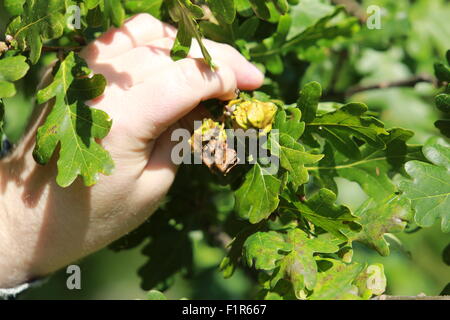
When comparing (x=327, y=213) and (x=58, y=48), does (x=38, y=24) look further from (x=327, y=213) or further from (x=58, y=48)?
(x=327, y=213)

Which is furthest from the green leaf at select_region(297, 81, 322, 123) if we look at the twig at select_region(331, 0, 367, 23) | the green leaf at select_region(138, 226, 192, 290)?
the twig at select_region(331, 0, 367, 23)

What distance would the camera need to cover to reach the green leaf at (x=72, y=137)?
4.20ft

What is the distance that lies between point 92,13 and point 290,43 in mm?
575

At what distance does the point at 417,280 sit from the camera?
3.03 m

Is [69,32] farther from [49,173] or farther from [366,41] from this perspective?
[366,41]

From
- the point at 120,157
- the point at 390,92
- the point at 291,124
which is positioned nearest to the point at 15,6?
the point at 120,157

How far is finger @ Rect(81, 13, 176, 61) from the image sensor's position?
1.50 metres

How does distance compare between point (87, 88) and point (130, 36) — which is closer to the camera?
point (87, 88)

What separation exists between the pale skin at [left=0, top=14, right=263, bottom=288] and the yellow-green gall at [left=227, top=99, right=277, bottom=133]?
0.18ft

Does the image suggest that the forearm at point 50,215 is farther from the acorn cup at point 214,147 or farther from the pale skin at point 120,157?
the acorn cup at point 214,147

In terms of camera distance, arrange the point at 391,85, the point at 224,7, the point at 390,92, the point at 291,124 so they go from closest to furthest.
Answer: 1. the point at 224,7
2. the point at 291,124
3. the point at 391,85
4. the point at 390,92

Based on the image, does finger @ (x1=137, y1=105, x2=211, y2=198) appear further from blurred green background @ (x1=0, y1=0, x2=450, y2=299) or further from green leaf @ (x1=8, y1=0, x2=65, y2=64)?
blurred green background @ (x1=0, y1=0, x2=450, y2=299)

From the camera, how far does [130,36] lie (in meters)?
1.51

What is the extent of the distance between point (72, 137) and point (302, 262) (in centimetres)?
53
